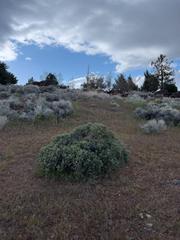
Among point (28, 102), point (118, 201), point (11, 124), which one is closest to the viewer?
point (118, 201)

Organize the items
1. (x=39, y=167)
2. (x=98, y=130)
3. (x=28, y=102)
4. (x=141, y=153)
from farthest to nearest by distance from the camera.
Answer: (x=28, y=102)
(x=141, y=153)
(x=98, y=130)
(x=39, y=167)

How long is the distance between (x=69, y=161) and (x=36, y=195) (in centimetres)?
84

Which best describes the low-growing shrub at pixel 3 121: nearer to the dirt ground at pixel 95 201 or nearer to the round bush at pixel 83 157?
the dirt ground at pixel 95 201

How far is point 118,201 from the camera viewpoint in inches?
186

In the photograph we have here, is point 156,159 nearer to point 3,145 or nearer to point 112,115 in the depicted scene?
point 3,145

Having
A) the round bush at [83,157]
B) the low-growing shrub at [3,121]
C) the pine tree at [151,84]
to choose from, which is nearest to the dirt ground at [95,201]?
the round bush at [83,157]

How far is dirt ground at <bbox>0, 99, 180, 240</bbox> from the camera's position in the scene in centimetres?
404

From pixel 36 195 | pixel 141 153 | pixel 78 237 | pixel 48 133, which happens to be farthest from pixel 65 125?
pixel 78 237

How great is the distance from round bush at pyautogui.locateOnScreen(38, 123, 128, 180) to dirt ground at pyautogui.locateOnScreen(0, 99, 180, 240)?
0.18 meters

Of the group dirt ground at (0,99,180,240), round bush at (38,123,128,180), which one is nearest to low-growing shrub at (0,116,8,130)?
dirt ground at (0,99,180,240)

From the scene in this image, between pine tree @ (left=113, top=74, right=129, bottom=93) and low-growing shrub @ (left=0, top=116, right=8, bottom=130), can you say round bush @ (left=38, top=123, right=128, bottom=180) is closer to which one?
low-growing shrub @ (left=0, top=116, right=8, bottom=130)

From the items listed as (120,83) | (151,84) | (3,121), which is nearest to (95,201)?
(3,121)

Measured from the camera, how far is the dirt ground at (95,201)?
404cm

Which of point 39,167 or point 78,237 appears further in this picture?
point 39,167
